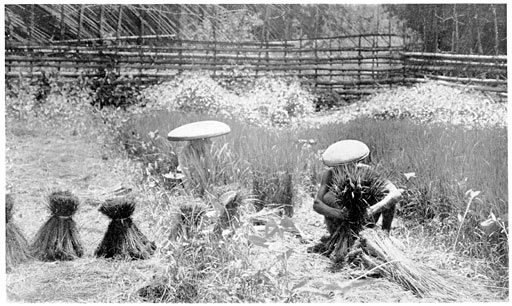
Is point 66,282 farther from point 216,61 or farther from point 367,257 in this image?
point 216,61

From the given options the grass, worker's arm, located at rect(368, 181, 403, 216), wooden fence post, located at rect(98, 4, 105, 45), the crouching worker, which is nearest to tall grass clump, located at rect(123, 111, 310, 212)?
the grass

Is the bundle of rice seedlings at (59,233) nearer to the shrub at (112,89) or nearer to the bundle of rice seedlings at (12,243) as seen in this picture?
the bundle of rice seedlings at (12,243)

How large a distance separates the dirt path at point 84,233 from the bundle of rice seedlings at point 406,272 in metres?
0.05

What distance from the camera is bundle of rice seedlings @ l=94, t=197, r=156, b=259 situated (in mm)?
3705

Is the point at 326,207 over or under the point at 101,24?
under

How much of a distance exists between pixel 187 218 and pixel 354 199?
94 cm

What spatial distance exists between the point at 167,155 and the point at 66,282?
4.15ft

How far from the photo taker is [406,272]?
3363mm

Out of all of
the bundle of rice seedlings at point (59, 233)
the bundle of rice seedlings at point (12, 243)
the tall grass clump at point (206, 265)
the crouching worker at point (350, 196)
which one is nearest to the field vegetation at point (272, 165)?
the tall grass clump at point (206, 265)

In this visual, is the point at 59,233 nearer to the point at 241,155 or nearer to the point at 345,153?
the point at 241,155

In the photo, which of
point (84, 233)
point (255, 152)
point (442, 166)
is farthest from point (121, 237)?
point (442, 166)

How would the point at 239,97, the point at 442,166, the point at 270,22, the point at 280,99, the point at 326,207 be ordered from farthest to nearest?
the point at 239,97, the point at 280,99, the point at 270,22, the point at 442,166, the point at 326,207

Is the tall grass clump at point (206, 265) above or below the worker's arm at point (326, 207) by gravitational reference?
below

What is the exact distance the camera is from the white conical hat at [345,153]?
366 cm
